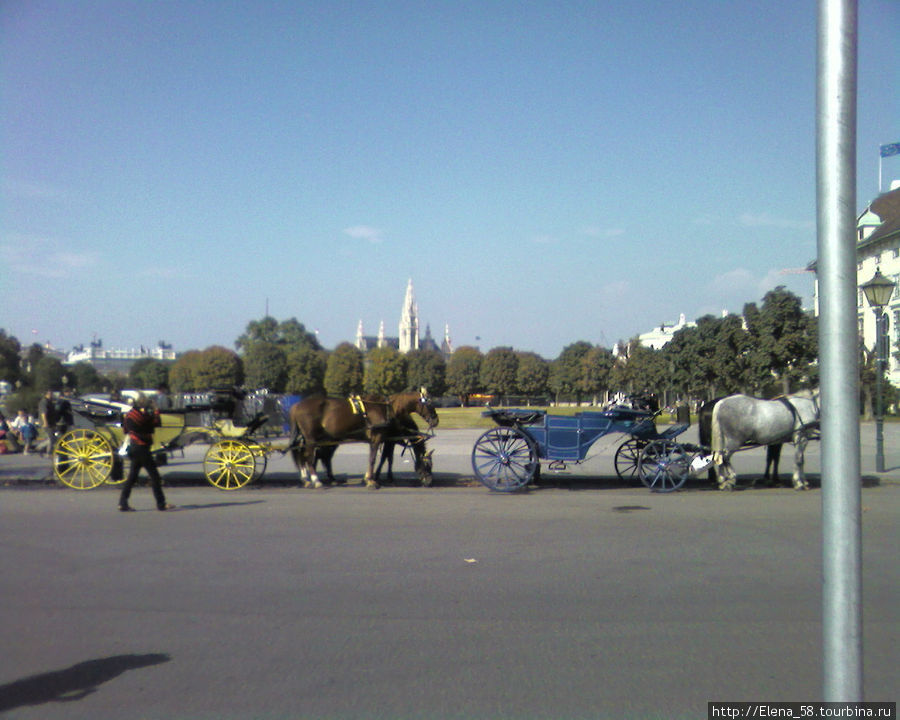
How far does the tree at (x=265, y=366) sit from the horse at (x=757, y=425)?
71.1 meters

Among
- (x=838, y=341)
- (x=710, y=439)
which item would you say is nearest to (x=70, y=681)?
(x=838, y=341)

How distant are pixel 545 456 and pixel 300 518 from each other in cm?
478

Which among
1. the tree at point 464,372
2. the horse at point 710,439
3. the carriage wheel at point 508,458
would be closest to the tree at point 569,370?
the tree at point 464,372

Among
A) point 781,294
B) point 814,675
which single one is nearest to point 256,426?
point 814,675

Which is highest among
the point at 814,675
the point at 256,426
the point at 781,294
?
the point at 781,294

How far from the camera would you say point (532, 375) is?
4530 inches

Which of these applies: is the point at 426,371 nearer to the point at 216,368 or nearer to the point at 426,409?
the point at 216,368

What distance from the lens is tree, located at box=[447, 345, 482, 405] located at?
120 metres

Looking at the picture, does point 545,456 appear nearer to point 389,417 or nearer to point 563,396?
point 389,417

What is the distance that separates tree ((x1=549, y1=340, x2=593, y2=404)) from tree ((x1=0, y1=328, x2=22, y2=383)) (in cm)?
6564

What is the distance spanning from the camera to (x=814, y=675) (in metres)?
4.77

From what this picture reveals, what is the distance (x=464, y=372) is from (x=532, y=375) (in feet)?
38.1

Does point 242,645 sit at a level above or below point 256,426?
below

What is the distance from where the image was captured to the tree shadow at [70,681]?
4473 mm
